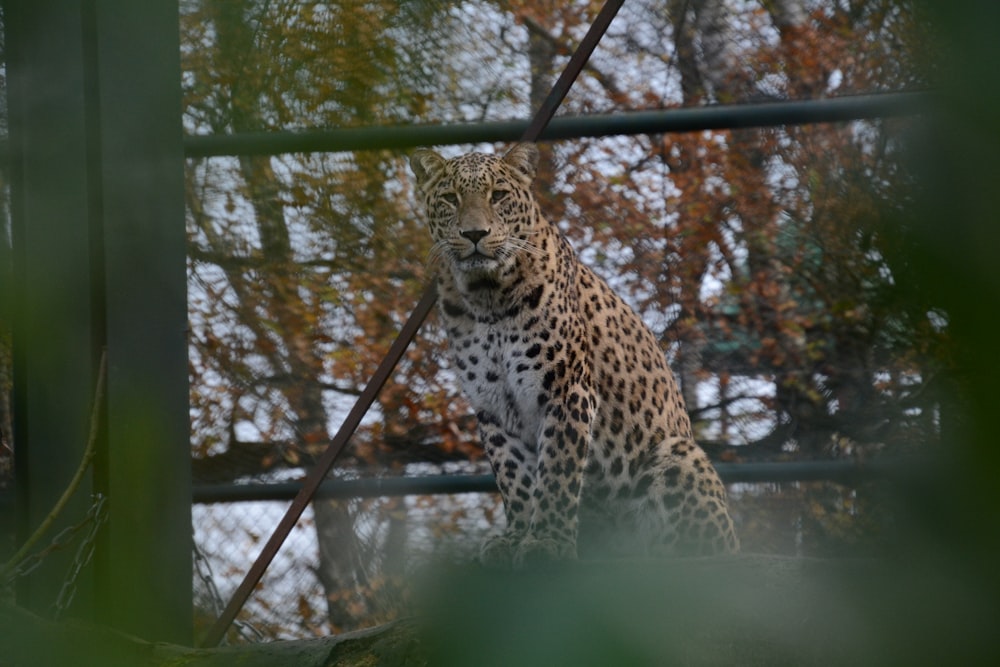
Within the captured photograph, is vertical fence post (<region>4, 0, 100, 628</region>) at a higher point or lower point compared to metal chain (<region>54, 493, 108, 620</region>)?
higher

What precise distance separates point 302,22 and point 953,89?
51 cm

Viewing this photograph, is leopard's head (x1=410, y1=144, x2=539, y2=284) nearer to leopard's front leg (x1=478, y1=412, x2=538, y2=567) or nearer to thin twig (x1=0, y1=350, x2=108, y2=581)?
leopard's front leg (x1=478, y1=412, x2=538, y2=567)

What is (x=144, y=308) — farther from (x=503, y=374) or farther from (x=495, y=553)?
(x=495, y=553)

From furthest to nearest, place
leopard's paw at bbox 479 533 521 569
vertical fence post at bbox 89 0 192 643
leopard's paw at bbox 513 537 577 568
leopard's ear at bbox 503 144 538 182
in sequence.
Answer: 1. leopard's ear at bbox 503 144 538 182
2. leopard's paw at bbox 513 537 577 568
3. vertical fence post at bbox 89 0 192 643
4. leopard's paw at bbox 479 533 521 569

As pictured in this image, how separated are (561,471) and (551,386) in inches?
10.5

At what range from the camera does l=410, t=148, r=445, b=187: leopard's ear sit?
3.33 meters

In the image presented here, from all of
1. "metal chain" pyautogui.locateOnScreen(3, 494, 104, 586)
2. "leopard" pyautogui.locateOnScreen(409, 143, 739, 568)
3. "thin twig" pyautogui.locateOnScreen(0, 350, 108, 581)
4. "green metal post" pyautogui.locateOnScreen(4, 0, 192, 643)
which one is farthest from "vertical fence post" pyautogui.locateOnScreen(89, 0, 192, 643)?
"leopard" pyautogui.locateOnScreen(409, 143, 739, 568)

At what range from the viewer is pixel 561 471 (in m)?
3.29

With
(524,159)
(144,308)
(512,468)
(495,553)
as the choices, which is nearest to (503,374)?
(512,468)

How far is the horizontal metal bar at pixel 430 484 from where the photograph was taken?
4.66m

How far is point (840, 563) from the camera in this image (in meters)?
0.51

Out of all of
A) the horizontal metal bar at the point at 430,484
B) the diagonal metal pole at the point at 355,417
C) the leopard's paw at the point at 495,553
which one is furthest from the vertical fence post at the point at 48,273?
the horizontal metal bar at the point at 430,484

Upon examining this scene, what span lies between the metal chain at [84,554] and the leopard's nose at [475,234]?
1255 millimetres

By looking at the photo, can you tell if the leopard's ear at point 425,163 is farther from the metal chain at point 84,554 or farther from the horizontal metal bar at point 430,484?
the horizontal metal bar at point 430,484
